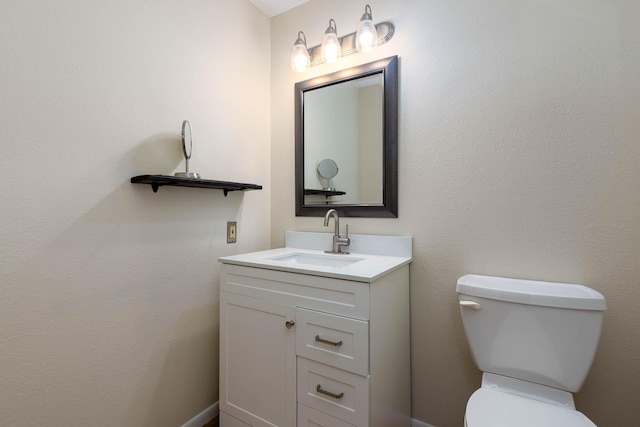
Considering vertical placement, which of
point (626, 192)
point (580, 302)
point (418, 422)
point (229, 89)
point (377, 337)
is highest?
point (229, 89)

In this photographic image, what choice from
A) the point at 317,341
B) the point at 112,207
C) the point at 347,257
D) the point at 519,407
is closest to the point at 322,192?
the point at 347,257

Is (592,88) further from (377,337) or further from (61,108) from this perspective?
(61,108)

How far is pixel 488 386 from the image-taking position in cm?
110

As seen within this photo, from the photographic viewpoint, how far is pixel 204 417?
152 cm

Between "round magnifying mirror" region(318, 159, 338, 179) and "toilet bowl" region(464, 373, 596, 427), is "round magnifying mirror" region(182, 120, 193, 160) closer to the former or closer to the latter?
"round magnifying mirror" region(318, 159, 338, 179)

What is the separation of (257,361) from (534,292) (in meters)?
1.10

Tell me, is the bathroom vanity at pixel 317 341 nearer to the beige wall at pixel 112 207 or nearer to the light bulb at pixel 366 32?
the beige wall at pixel 112 207

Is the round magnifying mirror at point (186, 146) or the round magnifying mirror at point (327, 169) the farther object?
the round magnifying mirror at point (327, 169)

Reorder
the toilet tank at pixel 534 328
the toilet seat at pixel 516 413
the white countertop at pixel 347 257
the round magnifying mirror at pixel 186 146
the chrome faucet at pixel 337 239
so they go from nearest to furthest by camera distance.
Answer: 1. the toilet seat at pixel 516 413
2. the toilet tank at pixel 534 328
3. the white countertop at pixel 347 257
4. the round magnifying mirror at pixel 186 146
5. the chrome faucet at pixel 337 239

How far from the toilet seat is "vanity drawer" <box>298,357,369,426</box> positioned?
0.33 metres

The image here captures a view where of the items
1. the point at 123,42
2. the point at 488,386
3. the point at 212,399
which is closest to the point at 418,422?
the point at 488,386

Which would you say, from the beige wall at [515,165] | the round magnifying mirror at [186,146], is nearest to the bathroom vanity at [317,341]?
the beige wall at [515,165]

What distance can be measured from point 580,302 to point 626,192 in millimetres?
449

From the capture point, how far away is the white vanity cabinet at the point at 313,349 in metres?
1.04
